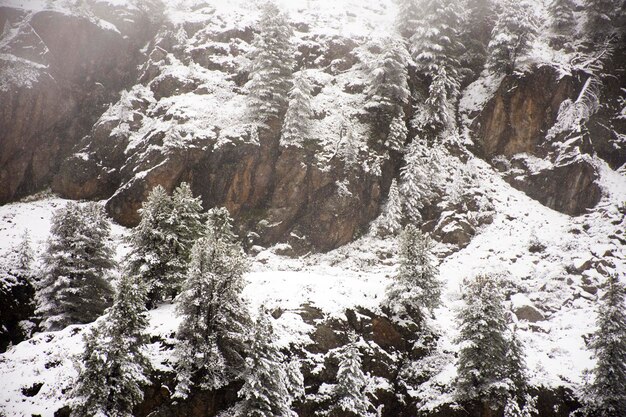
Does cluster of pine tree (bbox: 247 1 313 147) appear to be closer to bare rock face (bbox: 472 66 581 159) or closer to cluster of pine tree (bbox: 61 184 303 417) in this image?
cluster of pine tree (bbox: 61 184 303 417)

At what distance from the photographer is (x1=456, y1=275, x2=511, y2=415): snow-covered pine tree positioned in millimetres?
20719

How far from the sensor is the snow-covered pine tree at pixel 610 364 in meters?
20.9

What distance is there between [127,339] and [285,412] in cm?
774

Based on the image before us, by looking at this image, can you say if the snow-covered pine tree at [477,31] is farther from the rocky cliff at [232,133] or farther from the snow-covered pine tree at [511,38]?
the rocky cliff at [232,133]

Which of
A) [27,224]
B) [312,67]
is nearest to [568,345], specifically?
[312,67]

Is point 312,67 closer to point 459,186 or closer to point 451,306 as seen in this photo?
point 459,186

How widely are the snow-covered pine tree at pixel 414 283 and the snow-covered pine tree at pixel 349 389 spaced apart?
5.61m

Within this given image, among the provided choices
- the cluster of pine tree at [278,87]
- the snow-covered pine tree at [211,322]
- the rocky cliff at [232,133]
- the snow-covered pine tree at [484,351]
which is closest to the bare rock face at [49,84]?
the rocky cliff at [232,133]

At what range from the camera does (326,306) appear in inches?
1000

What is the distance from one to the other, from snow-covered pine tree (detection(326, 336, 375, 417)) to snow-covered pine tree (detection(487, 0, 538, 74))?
41.2 meters

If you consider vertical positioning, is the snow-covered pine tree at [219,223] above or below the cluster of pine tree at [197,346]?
above

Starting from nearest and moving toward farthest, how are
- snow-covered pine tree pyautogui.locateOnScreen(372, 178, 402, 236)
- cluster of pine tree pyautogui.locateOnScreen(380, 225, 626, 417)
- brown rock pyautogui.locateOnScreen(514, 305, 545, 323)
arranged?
cluster of pine tree pyautogui.locateOnScreen(380, 225, 626, 417), brown rock pyautogui.locateOnScreen(514, 305, 545, 323), snow-covered pine tree pyautogui.locateOnScreen(372, 178, 402, 236)

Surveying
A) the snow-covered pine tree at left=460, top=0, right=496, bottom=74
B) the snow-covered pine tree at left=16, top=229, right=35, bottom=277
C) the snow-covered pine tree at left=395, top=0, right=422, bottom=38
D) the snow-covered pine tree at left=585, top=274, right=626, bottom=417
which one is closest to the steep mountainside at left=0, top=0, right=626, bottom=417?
the snow-covered pine tree at left=16, top=229, right=35, bottom=277

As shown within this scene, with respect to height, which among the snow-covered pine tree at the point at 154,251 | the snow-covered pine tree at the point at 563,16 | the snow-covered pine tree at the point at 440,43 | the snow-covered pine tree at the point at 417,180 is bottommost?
the snow-covered pine tree at the point at 154,251
